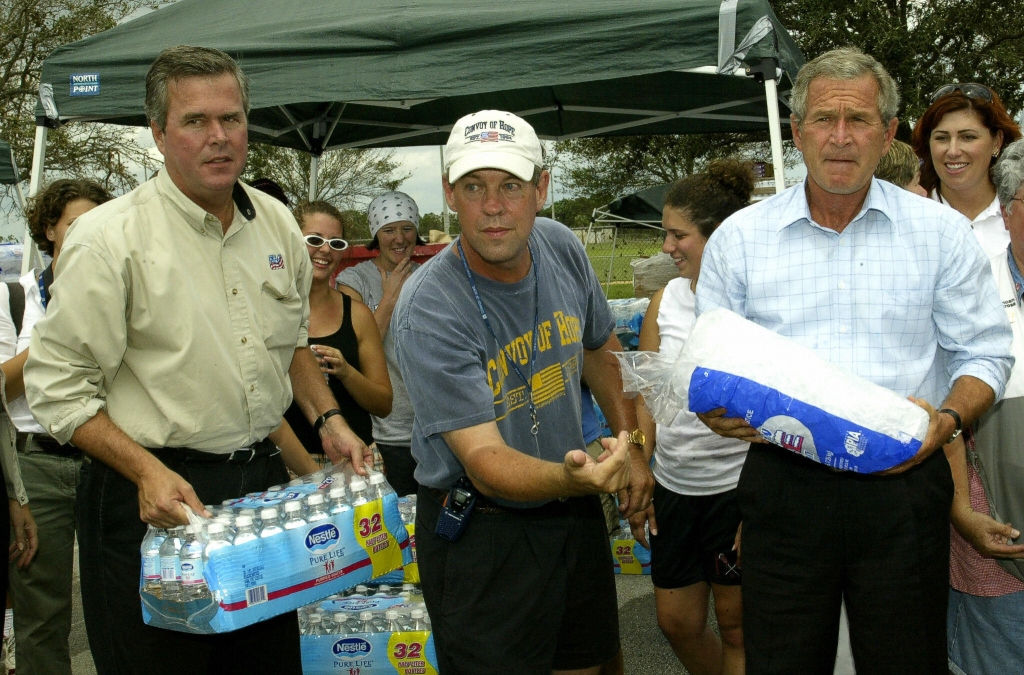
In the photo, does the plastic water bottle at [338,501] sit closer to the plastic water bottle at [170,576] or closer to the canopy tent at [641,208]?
the plastic water bottle at [170,576]

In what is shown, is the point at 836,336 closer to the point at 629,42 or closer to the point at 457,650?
the point at 457,650

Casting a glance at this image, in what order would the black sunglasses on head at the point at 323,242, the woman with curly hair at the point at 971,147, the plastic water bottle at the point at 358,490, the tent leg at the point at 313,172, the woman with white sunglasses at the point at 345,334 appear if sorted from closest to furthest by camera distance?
the plastic water bottle at the point at 358,490 < the woman with curly hair at the point at 971,147 < the woman with white sunglasses at the point at 345,334 < the black sunglasses on head at the point at 323,242 < the tent leg at the point at 313,172

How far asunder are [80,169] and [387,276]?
57.3ft

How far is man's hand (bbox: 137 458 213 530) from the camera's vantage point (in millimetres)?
2252

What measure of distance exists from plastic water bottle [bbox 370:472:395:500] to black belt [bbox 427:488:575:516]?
0.25 meters

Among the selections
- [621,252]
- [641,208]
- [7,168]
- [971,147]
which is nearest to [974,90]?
[971,147]

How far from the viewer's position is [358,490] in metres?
2.61

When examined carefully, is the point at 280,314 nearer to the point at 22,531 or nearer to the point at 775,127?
the point at 22,531

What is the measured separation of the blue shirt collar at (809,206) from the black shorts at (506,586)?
1.02 meters

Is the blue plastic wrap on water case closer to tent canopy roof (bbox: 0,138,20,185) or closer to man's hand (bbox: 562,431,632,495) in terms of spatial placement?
man's hand (bbox: 562,431,632,495)

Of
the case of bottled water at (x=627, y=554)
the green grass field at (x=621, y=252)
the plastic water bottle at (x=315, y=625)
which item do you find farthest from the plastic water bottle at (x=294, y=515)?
the green grass field at (x=621, y=252)

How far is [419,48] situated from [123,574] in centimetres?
306

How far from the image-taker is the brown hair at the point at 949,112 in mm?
3441

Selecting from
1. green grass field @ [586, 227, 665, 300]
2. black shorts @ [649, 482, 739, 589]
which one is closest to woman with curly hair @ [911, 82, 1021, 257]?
black shorts @ [649, 482, 739, 589]
